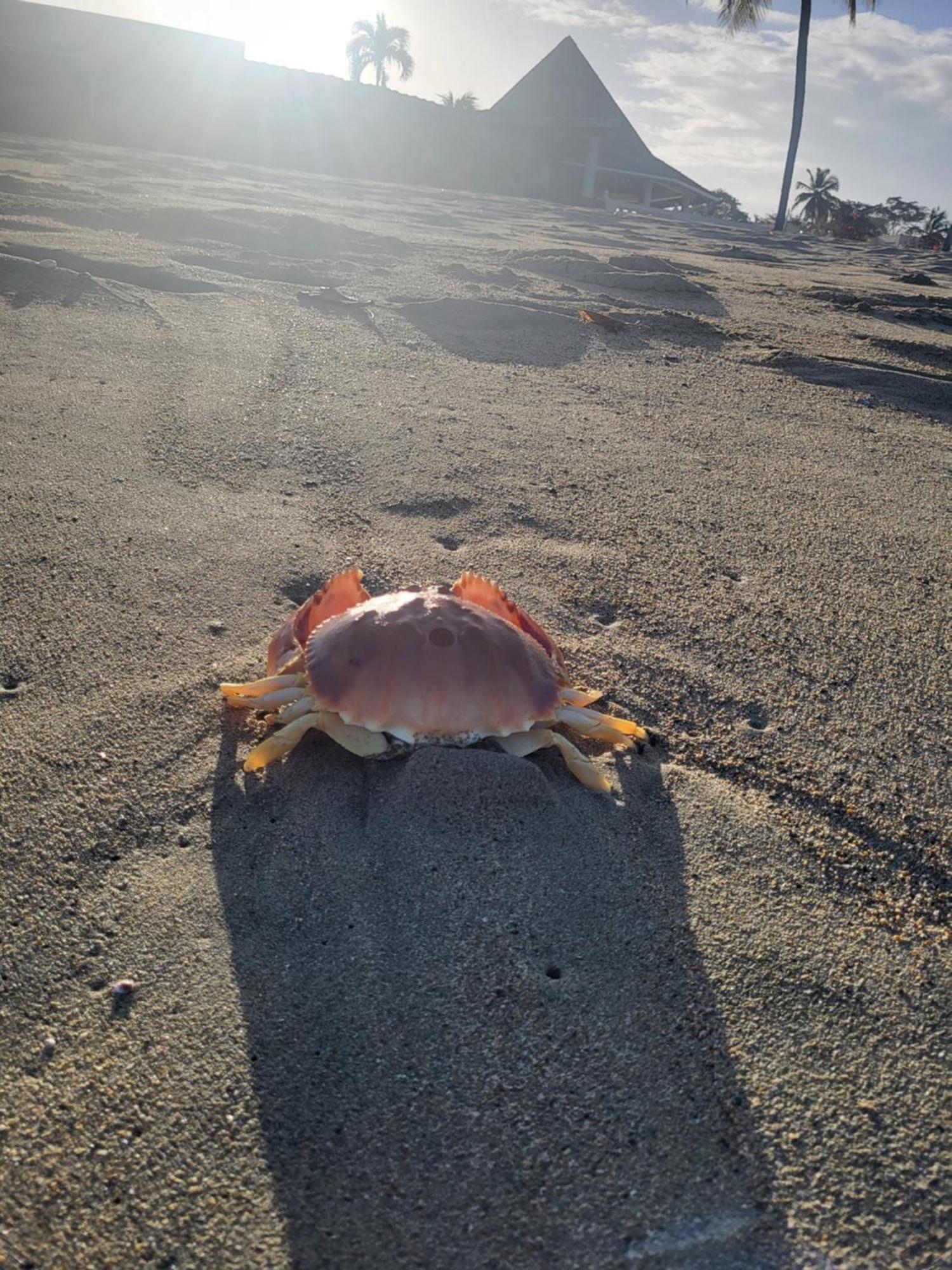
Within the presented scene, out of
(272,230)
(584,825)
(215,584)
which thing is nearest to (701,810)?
(584,825)

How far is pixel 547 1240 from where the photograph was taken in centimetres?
125

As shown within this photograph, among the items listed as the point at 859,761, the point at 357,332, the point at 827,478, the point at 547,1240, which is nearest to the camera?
the point at 547,1240

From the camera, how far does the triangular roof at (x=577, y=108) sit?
2561 cm

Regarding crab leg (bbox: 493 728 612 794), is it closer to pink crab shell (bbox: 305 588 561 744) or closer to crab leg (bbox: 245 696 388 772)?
pink crab shell (bbox: 305 588 561 744)

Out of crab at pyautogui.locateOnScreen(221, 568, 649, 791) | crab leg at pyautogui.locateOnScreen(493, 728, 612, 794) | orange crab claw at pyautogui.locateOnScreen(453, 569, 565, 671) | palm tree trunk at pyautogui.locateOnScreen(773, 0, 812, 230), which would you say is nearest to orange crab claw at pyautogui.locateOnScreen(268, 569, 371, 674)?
crab at pyautogui.locateOnScreen(221, 568, 649, 791)

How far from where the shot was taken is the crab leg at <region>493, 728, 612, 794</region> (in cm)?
204

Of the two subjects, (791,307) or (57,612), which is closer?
(57,612)

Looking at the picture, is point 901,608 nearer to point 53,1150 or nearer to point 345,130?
point 53,1150

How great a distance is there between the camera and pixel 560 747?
6.82ft

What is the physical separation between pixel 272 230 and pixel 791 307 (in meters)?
4.34

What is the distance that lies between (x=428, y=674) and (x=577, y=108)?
29322 millimetres

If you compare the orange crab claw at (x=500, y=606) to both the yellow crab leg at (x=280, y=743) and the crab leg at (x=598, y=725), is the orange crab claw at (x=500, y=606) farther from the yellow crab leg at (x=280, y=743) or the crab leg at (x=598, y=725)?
the yellow crab leg at (x=280, y=743)

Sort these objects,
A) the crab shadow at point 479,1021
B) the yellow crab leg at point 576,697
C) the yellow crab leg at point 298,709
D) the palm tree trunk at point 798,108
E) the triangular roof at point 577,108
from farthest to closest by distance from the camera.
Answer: the triangular roof at point 577,108, the palm tree trunk at point 798,108, the yellow crab leg at point 576,697, the yellow crab leg at point 298,709, the crab shadow at point 479,1021

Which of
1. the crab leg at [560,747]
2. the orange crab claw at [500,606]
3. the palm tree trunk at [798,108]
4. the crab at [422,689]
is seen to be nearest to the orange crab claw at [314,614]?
the crab at [422,689]
